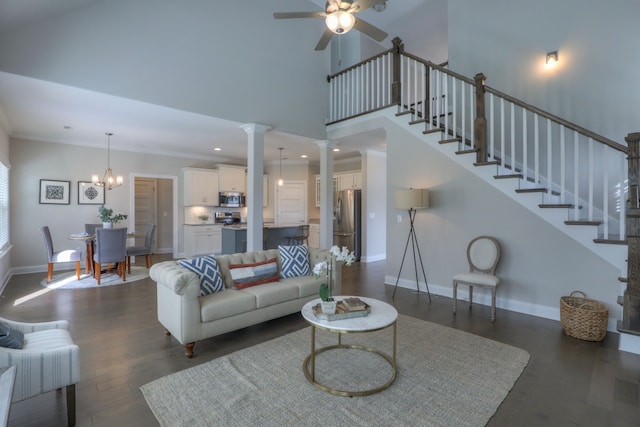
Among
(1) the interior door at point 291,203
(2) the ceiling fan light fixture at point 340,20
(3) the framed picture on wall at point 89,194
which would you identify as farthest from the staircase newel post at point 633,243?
(3) the framed picture on wall at point 89,194

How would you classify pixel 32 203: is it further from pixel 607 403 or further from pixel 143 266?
pixel 607 403

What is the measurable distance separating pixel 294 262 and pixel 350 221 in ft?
12.4

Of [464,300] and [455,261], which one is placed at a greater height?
[455,261]

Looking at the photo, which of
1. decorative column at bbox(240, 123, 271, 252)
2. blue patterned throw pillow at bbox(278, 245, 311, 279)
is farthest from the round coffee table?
decorative column at bbox(240, 123, 271, 252)

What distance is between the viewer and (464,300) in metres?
4.24

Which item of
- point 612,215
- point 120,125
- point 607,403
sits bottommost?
point 607,403

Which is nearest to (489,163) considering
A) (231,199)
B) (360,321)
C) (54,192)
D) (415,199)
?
Result: (415,199)

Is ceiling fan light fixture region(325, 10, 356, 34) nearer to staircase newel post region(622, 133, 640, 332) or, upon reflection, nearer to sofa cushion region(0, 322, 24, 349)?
staircase newel post region(622, 133, 640, 332)

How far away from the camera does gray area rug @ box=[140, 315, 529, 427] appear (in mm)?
1858

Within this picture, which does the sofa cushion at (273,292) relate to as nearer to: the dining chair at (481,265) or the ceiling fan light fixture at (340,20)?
the dining chair at (481,265)

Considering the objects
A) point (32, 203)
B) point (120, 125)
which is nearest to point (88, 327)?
point (120, 125)

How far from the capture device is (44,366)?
68.5 inches

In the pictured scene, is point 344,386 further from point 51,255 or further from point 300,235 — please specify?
point 51,255

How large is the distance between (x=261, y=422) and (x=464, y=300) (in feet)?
11.1
